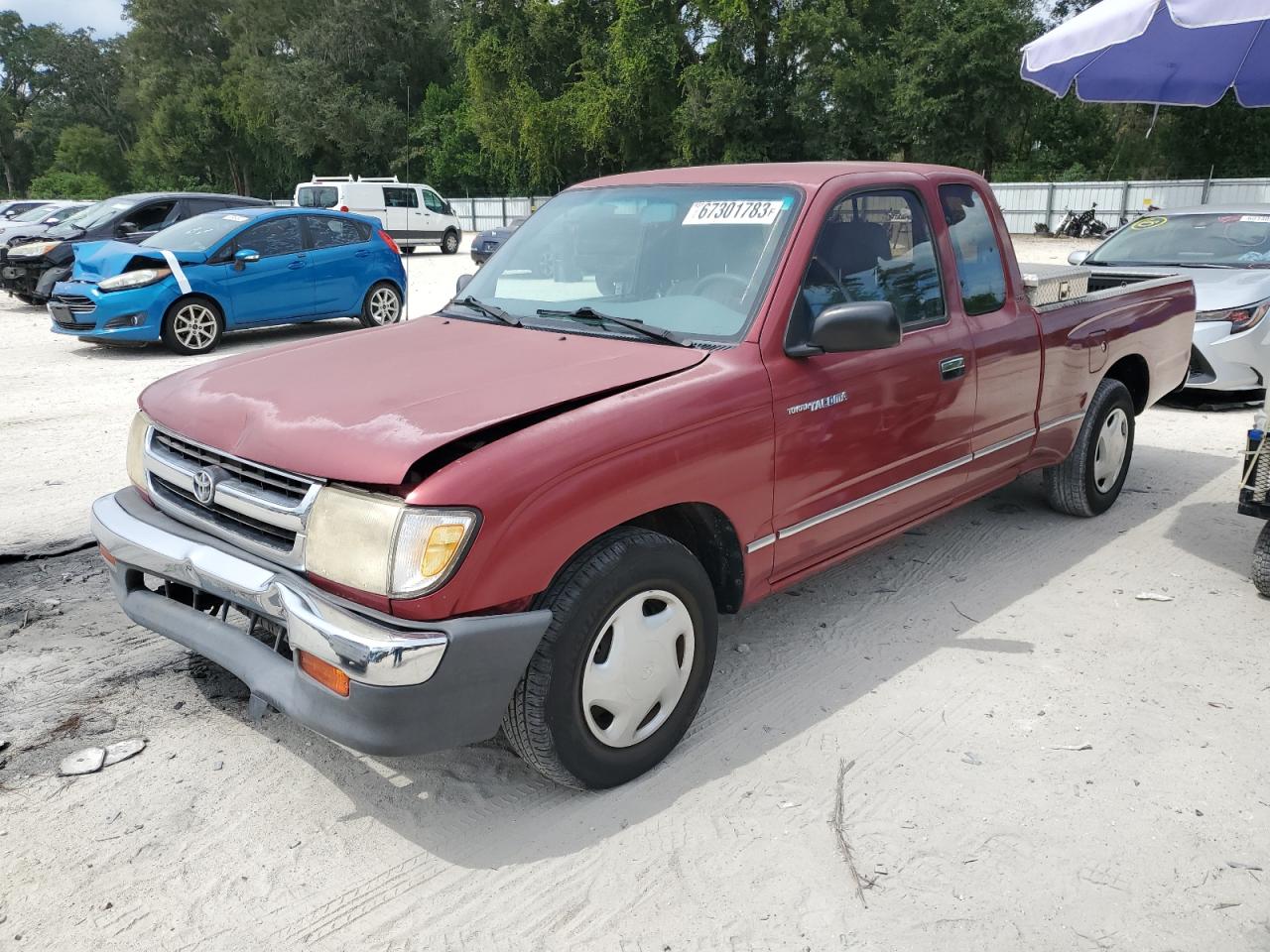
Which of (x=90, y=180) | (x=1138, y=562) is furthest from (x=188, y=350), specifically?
(x=90, y=180)

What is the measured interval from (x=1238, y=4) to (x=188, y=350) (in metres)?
10.2

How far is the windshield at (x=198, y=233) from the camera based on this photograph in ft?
37.6

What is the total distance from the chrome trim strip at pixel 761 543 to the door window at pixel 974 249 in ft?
5.06

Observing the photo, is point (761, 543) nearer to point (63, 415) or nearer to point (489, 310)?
point (489, 310)

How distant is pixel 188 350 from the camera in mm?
11328

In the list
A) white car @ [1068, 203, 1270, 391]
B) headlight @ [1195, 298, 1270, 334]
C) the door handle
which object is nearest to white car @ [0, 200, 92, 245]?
white car @ [1068, 203, 1270, 391]

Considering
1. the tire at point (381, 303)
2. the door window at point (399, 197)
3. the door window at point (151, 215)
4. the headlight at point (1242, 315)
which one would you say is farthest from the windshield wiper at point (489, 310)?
the door window at point (399, 197)

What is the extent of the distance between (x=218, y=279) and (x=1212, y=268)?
389 inches

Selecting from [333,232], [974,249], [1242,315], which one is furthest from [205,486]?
[333,232]

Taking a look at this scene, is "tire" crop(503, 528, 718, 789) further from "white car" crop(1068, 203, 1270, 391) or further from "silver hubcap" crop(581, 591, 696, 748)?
"white car" crop(1068, 203, 1270, 391)

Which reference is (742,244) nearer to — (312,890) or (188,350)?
(312,890)

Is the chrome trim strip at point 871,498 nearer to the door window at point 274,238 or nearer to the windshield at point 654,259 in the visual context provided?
the windshield at point 654,259

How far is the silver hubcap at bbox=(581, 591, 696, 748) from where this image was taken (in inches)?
118

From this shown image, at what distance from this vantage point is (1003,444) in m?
4.68
